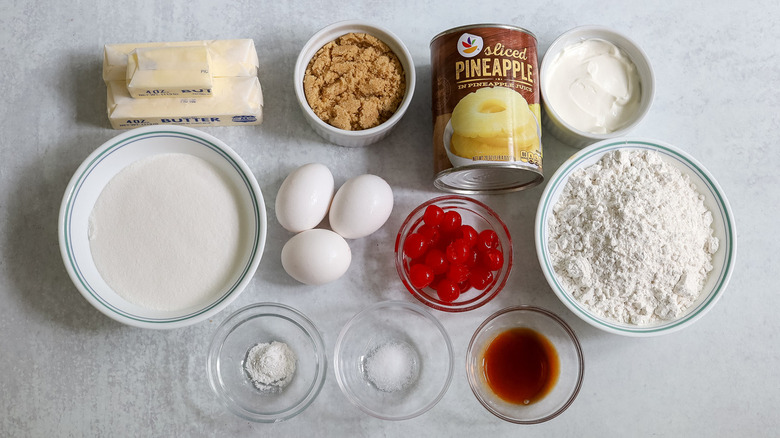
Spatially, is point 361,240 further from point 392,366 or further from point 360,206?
point 392,366

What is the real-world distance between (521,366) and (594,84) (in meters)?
0.68

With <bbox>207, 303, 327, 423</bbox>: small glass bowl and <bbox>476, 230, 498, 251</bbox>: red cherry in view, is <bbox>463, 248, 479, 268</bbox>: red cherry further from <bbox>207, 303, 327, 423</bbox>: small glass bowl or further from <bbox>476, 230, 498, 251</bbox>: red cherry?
<bbox>207, 303, 327, 423</bbox>: small glass bowl

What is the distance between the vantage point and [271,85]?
1390mm

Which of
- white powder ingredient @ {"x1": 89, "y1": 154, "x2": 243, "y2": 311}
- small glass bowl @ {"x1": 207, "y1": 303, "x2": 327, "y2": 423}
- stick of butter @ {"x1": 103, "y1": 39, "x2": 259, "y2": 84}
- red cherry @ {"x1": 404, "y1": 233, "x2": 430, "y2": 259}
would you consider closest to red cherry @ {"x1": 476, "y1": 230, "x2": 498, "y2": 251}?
red cherry @ {"x1": 404, "y1": 233, "x2": 430, "y2": 259}

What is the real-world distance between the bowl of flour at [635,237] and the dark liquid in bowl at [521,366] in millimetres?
140

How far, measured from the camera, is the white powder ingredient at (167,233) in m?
1.24

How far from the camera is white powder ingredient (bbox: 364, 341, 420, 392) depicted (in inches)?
49.8

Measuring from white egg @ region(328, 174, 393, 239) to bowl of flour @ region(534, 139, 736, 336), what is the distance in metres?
0.35

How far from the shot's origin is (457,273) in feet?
3.96

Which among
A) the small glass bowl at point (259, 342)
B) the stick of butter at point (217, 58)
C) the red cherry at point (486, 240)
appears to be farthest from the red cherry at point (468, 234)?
the stick of butter at point (217, 58)

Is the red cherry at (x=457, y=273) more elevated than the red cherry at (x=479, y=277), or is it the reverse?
the red cherry at (x=457, y=273)

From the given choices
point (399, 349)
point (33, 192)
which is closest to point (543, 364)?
point (399, 349)

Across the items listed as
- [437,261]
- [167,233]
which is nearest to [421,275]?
[437,261]

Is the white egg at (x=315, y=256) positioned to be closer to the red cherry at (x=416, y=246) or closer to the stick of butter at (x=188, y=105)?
the red cherry at (x=416, y=246)
